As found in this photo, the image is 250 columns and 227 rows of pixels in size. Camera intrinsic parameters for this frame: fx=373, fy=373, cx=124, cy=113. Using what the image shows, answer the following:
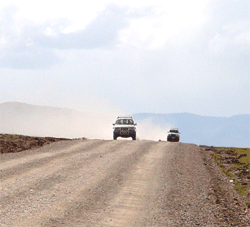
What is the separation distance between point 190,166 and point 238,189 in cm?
530

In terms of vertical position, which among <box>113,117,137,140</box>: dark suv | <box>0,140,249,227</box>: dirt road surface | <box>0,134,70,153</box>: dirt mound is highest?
<box>113,117,137,140</box>: dark suv

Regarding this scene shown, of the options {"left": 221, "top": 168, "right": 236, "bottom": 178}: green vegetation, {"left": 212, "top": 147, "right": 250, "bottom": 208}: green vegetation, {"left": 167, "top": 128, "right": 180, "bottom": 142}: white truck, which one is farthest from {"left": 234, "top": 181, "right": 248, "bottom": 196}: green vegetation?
{"left": 167, "top": 128, "right": 180, "bottom": 142}: white truck

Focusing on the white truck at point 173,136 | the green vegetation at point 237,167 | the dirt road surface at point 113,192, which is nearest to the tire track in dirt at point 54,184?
the dirt road surface at point 113,192

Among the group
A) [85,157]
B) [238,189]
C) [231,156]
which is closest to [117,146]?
[85,157]

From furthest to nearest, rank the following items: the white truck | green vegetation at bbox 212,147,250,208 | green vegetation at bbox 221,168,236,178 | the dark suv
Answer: the white truck, the dark suv, green vegetation at bbox 221,168,236,178, green vegetation at bbox 212,147,250,208

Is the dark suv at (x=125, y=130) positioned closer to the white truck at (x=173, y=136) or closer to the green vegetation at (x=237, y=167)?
the green vegetation at (x=237, y=167)

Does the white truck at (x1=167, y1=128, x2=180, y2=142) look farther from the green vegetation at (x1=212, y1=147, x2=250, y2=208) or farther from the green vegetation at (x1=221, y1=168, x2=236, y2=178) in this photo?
the green vegetation at (x1=221, y1=168, x2=236, y2=178)

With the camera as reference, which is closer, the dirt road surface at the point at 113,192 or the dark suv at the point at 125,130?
the dirt road surface at the point at 113,192

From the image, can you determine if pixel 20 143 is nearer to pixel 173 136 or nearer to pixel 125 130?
pixel 125 130

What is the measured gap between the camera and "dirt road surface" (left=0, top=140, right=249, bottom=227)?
10055 millimetres

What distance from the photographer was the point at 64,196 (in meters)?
12.3

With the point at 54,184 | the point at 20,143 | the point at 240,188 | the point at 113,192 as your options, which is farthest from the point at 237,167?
the point at 20,143

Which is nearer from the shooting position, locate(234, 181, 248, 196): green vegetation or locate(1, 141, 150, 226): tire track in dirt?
locate(1, 141, 150, 226): tire track in dirt

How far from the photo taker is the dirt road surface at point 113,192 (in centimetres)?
1005
